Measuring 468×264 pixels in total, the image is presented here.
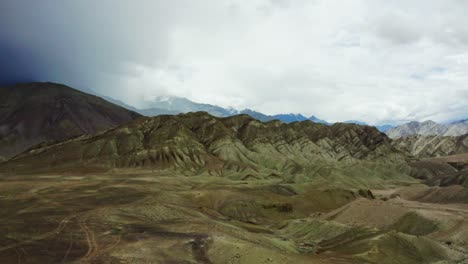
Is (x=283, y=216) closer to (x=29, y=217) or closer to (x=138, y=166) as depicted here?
(x=29, y=217)

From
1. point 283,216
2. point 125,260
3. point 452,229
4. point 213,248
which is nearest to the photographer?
point 125,260

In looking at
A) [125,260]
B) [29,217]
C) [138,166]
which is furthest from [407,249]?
[138,166]

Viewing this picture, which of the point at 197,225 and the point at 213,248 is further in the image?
the point at 197,225

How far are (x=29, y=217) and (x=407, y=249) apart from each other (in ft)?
212

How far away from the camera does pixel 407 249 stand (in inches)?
2403

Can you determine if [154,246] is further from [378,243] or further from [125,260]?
[378,243]

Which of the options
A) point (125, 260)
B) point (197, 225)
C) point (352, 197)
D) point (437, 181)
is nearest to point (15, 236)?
point (125, 260)

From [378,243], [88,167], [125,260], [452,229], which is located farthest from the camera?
[88,167]

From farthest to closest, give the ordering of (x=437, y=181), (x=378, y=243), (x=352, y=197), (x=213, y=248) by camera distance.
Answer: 1. (x=437, y=181)
2. (x=352, y=197)
3. (x=378, y=243)
4. (x=213, y=248)

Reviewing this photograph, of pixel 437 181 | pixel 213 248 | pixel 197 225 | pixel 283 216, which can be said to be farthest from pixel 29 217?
pixel 437 181

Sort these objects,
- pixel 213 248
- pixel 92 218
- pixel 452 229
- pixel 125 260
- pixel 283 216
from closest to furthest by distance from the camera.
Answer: pixel 125 260, pixel 213 248, pixel 452 229, pixel 92 218, pixel 283 216

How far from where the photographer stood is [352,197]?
127438 mm

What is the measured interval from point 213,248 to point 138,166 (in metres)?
147

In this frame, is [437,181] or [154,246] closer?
[154,246]
